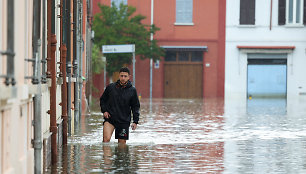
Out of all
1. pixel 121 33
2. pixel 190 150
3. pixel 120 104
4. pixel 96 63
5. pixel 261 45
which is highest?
pixel 121 33

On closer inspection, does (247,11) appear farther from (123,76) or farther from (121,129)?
(123,76)

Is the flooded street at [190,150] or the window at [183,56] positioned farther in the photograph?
the window at [183,56]

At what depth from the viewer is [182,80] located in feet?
161

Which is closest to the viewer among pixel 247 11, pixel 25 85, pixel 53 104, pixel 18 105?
pixel 25 85

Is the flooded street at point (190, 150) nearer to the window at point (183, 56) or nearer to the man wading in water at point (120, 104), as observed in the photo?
the man wading in water at point (120, 104)

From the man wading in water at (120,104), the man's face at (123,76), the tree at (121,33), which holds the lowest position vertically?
the man wading in water at (120,104)

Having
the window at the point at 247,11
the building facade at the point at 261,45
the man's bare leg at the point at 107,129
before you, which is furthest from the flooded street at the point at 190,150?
the window at the point at 247,11

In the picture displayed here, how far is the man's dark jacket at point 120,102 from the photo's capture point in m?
12.3

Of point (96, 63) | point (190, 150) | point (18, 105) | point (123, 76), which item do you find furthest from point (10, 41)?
point (96, 63)

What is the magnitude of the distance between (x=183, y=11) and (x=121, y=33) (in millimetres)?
5228

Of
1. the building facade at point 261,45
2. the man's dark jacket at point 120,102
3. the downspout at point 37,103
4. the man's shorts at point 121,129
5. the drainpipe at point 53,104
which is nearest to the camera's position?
the downspout at point 37,103

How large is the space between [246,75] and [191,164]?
39.2m

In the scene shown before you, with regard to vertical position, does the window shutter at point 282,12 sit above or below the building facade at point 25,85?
above

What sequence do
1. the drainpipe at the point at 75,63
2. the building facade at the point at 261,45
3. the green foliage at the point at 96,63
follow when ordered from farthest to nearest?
the building facade at the point at 261,45, the green foliage at the point at 96,63, the drainpipe at the point at 75,63
